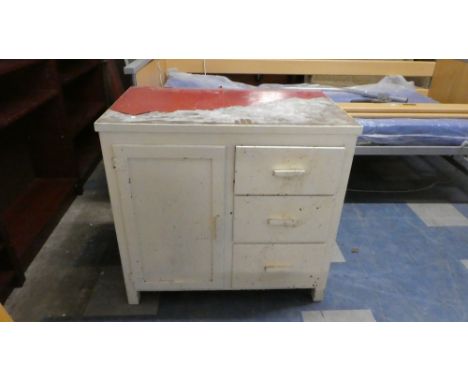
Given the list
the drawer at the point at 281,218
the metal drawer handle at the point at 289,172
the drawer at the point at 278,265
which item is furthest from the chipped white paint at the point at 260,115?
the drawer at the point at 278,265

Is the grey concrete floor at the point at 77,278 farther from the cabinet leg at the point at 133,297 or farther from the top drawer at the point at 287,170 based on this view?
the top drawer at the point at 287,170

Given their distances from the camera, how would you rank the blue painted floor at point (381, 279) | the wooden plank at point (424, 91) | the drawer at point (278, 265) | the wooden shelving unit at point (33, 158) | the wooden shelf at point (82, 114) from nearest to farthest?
the drawer at point (278, 265)
the blue painted floor at point (381, 279)
the wooden shelving unit at point (33, 158)
the wooden shelf at point (82, 114)
the wooden plank at point (424, 91)

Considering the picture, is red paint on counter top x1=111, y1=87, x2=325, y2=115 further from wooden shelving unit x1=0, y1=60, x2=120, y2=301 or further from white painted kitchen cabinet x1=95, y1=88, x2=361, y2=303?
wooden shelving unit x1=0, y1=60, x2=120, y2=301

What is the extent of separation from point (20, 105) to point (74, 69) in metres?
0.76

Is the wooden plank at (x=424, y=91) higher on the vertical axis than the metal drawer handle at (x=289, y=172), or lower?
lower

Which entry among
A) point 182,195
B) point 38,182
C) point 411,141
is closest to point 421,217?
point 411,141

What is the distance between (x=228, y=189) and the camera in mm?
1188

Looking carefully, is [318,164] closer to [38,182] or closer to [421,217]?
[421,217]

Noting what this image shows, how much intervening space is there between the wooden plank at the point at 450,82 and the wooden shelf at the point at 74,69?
2.58 meters

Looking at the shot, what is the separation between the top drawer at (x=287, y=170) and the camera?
1.12m

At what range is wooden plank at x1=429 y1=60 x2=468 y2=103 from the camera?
240 centimetres

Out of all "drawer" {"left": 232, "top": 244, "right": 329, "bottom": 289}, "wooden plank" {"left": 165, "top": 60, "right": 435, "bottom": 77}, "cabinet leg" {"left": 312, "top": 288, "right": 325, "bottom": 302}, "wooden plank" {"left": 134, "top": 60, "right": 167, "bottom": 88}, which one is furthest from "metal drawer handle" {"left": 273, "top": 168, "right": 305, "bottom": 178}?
"wooden plank" {"left": 165, "top": 60, "right": 435, "bottom": 77}

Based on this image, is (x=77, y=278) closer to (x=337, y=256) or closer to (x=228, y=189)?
(x=228, y=189)

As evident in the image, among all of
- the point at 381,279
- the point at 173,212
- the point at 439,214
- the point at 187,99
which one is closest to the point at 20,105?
the point at 187,99
